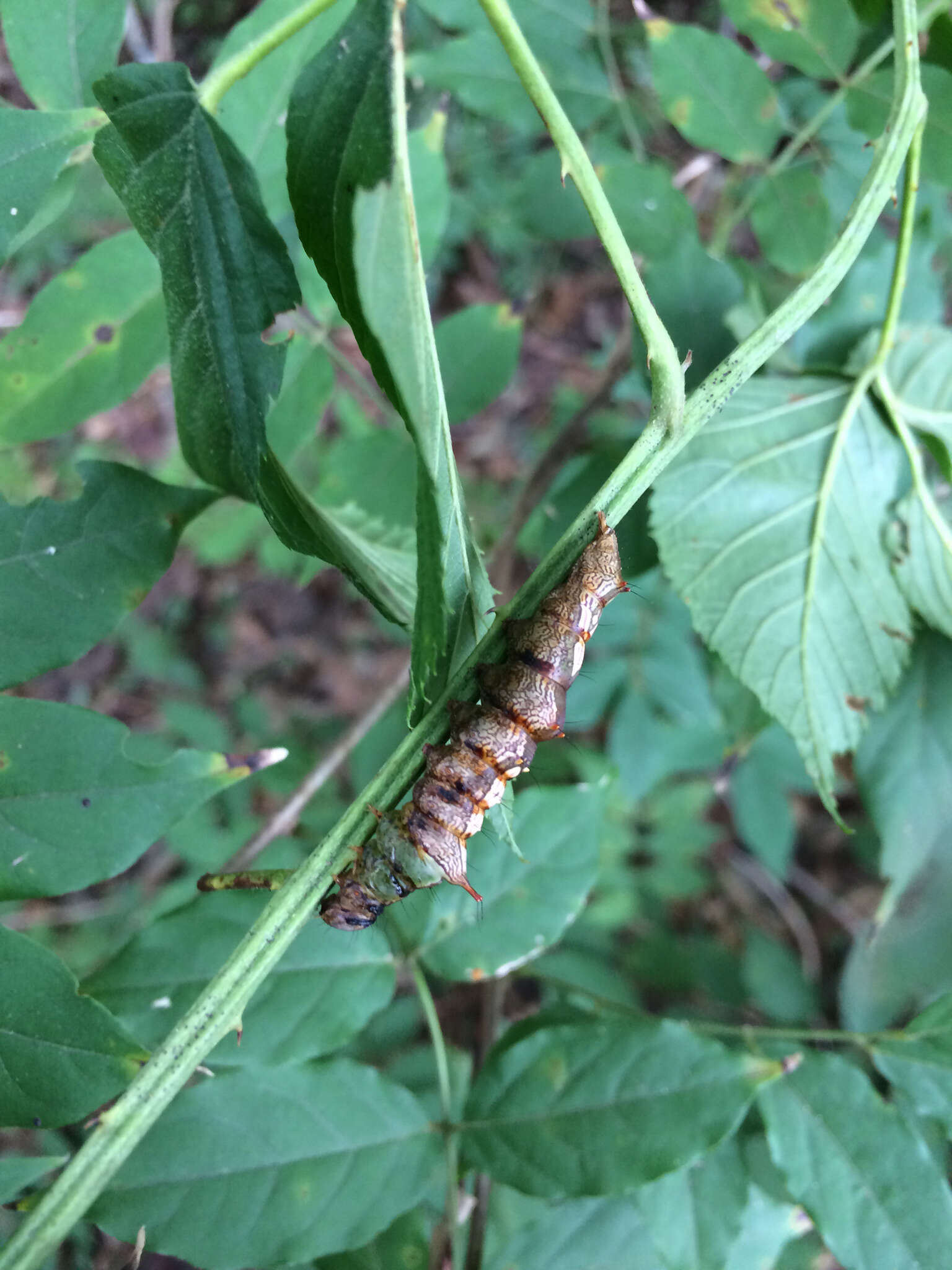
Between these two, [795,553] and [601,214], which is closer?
[601,214]

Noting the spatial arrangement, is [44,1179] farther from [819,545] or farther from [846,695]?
[819,545]

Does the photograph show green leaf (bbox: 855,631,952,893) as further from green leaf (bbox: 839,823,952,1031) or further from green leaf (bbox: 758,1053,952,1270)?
green leaf (bbox: 758,1053,952,1270)

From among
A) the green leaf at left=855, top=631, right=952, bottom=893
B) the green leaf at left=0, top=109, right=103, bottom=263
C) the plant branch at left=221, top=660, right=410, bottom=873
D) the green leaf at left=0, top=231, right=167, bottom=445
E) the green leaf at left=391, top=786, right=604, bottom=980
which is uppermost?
the green leaf at left=0, top=109, right=103, bottom=263

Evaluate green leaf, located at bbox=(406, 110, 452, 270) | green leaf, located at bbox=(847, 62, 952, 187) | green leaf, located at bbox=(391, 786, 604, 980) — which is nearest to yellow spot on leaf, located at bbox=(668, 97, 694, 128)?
green leaf, located at bbox=(847, 62, 952, 187)

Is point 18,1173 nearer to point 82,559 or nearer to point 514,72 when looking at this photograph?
point 82,559

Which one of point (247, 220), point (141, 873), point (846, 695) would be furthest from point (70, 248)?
point (846, 695)

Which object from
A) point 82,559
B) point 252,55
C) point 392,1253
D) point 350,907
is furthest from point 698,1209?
point 252,55

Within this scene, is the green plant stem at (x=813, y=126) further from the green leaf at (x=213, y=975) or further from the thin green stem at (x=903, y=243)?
the green leaf at (x=213, y=975)
